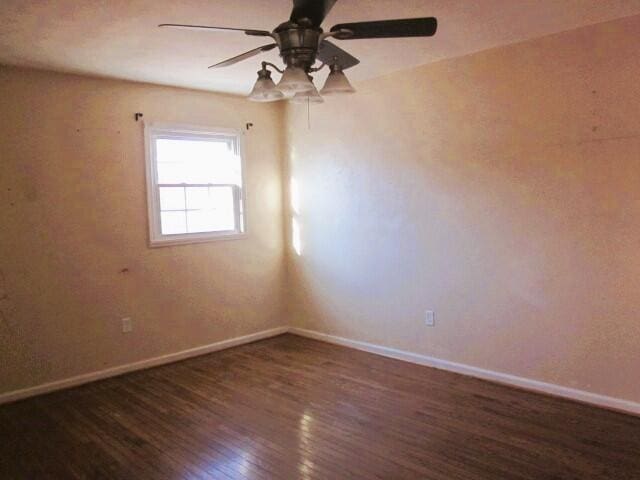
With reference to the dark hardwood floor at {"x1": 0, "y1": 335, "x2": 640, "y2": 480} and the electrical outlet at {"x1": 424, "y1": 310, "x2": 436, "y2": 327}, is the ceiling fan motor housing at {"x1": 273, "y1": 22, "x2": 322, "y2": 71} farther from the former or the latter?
the electrical outlet at {"x1": 424, "y1": 310, "x2": 436, "y2": 327}

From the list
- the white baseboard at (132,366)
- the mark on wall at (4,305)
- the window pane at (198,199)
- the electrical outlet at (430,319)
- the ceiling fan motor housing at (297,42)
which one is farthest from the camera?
the window pane at (198,199)

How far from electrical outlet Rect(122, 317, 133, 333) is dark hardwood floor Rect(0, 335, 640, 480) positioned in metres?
0.37

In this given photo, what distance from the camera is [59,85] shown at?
374 centimetres

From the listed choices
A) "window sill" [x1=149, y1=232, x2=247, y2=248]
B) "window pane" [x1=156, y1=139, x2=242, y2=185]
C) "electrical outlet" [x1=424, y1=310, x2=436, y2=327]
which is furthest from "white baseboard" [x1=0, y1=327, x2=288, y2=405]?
"electrical outlet" [x1=424, y1=310, x2=436, y2=327]

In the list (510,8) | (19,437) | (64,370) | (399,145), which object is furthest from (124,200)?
(510,8)

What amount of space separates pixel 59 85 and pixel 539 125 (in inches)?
137

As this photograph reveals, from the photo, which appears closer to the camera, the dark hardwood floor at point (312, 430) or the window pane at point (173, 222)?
the dark hardwood floor at point (312, 430)

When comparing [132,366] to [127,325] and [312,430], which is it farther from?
[312,430]

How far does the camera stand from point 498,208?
3602mm

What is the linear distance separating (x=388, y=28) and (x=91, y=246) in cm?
293

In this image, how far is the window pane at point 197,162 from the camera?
438cm

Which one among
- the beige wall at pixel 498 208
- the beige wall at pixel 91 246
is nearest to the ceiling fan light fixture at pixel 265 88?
the beige wall at pixel 498 208

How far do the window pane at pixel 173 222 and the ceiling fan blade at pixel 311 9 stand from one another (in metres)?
2.69

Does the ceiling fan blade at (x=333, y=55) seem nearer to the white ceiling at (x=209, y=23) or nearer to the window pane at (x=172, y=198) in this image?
the white ceiling at (x=209, y=23)
